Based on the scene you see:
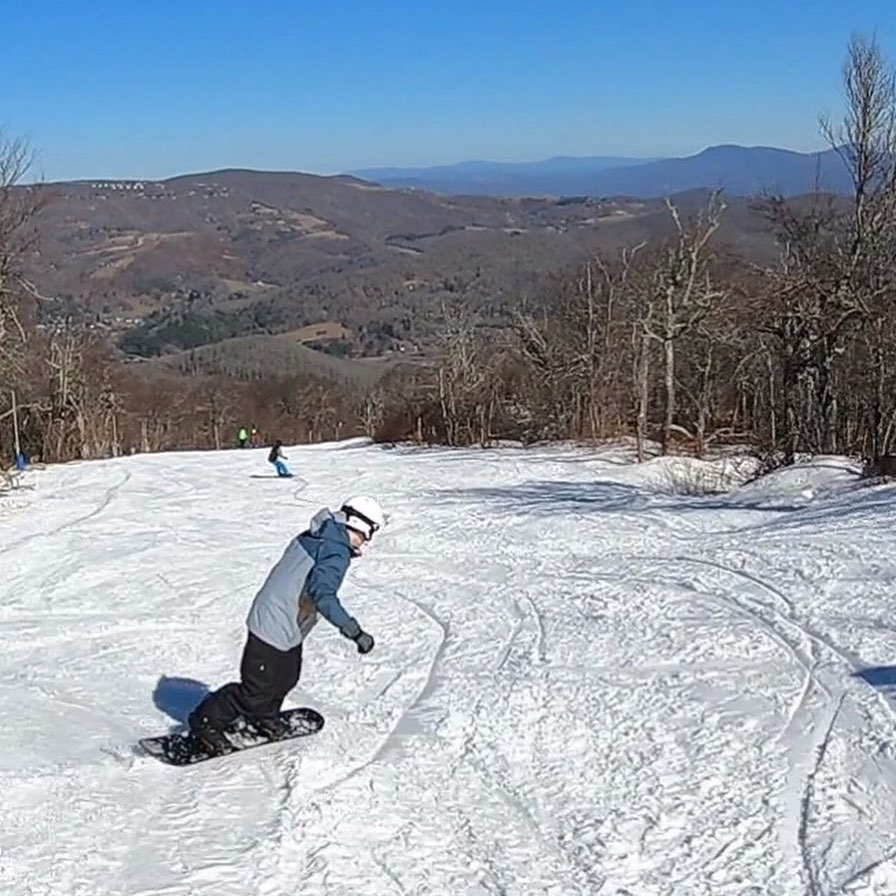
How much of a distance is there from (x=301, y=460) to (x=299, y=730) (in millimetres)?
22131

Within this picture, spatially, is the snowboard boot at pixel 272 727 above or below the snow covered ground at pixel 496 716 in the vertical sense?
above

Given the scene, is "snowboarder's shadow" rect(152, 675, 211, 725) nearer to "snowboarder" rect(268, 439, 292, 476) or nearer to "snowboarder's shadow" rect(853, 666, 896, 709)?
"snowboarder's shadow" rect(853, 666, 896, 709)

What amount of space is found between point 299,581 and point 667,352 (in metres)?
23.8

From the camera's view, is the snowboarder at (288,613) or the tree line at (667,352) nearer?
the snowboarder at (288,613)

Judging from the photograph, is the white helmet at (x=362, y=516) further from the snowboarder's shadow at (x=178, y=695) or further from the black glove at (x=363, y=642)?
the snowboarder's shadow at (x=178, y=695)

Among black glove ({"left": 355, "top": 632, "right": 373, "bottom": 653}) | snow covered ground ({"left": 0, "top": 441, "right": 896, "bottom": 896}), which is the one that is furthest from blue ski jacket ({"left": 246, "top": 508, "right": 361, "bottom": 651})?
snow covered ground ({"left": 0, "top": 441, "right": 896, "bottom": 896})

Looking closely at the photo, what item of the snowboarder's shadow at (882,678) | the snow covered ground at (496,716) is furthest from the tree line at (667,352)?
the snowboarder's shadow at (882,678)

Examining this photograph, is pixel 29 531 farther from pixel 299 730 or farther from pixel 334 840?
pixel 334 840

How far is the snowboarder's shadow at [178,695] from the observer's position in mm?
8258

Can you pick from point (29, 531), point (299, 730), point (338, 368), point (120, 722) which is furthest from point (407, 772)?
point (338, 368)

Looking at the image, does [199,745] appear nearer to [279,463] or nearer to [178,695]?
[178,695]

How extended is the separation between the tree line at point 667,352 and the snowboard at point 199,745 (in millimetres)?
19704

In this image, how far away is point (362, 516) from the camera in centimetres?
672

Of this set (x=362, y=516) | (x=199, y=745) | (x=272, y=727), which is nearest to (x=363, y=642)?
(x=362, y=516)
